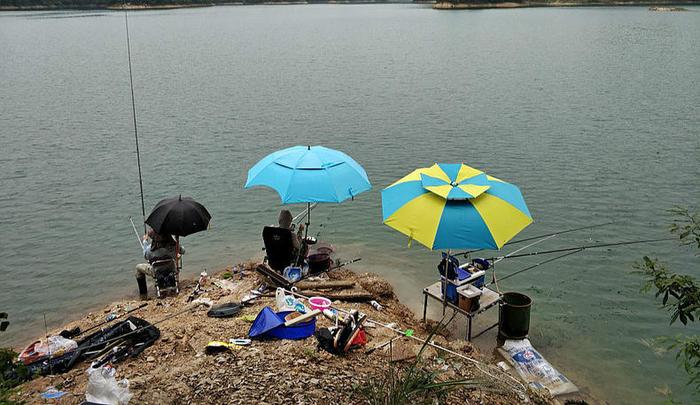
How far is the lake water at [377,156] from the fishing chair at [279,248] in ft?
8.05

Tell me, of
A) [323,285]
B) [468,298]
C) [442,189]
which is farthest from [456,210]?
[323,285]

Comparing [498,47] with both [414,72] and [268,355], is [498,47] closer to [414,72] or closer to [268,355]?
[414,72]

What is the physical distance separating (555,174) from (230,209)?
9.59 m

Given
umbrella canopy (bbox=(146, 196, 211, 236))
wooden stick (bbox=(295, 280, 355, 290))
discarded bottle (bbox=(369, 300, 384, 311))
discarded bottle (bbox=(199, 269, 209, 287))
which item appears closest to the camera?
umbrella canopy (bbox=(146, 196, 211, 236))

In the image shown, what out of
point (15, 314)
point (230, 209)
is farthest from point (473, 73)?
point (15, 314)

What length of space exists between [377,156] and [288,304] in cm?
1078

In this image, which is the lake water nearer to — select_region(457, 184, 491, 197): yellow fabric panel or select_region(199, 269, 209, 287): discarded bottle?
select_region(199, 269, 209, 287): discarded bottle

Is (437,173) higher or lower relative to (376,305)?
higher

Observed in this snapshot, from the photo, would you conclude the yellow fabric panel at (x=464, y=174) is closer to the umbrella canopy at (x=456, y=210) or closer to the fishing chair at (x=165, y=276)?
the umbrella canopy at (x=456, y=210)

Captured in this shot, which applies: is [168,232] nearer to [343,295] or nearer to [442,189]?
[343,295]

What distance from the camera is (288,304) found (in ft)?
25.1

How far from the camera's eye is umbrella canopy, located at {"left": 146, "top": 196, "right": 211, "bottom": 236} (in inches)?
332

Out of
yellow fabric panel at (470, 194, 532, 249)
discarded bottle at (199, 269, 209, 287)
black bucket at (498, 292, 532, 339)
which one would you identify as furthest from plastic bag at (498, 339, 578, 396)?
discarded bottle at (199, 269, 209, 287)

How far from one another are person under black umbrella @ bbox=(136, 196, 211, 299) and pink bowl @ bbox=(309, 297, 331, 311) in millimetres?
2202
